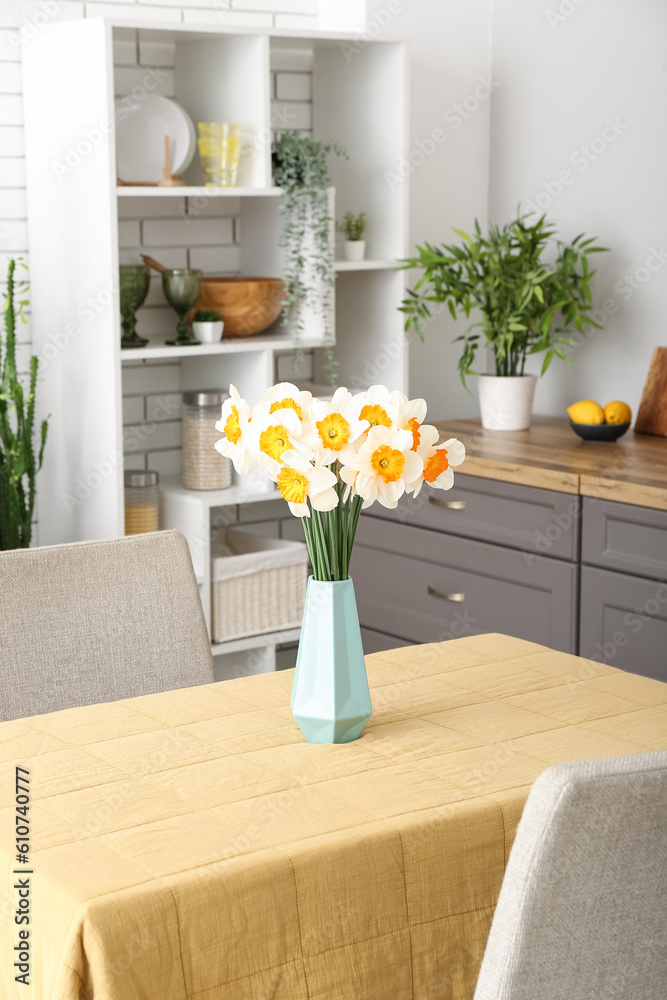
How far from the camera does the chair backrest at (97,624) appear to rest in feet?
6.48

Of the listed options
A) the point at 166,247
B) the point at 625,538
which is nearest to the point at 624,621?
the point at 625,538

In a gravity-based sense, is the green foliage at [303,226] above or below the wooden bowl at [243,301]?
above

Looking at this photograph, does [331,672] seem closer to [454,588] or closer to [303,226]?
[454,588]

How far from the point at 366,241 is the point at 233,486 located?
0.83 metres

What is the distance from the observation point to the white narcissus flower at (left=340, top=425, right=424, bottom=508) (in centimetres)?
149

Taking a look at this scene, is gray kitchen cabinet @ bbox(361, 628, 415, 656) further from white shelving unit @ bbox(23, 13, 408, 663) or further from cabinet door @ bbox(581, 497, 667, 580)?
cabinet door @ bbox(581, 497, 667, 580)

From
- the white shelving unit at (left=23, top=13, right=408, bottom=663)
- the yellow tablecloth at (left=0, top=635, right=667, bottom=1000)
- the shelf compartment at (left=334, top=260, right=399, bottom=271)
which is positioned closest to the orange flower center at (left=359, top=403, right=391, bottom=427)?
the yellow tablecloth at (left=0, top=635, right=667, bottom=1000)

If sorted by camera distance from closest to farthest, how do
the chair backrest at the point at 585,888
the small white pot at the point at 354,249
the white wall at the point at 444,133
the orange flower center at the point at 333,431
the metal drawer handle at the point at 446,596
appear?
1. the chair backrest at the point at 585,888
2. the orange flower center at the point at 333,431
3. the metal drawer handle at the point at 446,596
4. the small white pot at the point at 354,249
5. the white wall at the point at 444,133

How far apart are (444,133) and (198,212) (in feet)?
2.65

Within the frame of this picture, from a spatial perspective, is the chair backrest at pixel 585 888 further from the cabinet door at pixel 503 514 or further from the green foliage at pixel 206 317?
the green foliage at pixel 206 317

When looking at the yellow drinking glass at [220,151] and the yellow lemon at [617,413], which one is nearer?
the yellow drinking glass at [220,151]

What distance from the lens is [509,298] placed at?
334 cm

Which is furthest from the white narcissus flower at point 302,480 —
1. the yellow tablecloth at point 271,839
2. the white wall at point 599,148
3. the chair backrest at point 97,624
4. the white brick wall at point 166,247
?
the white wall at point 599,148

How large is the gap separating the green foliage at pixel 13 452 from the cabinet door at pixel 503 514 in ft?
3.14
